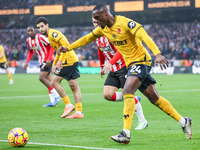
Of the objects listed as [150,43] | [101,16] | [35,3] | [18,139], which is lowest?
[18,139]

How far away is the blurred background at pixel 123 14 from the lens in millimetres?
31109

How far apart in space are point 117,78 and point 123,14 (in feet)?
106

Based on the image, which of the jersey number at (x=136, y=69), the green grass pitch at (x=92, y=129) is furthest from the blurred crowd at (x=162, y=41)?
the jersey number at (x=136, y=69)

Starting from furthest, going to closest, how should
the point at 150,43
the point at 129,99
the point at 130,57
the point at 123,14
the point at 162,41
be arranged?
the point at 123,14 < the point at 162,41 < the point at 130,57 < the point at 129,99 < the point at 150,43

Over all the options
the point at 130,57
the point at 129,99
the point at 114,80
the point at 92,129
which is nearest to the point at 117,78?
the point at 114,80

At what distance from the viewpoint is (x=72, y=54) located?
8.16m

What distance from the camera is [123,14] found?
124ft

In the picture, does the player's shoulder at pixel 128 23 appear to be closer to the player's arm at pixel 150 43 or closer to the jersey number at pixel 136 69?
the player's arm at pixel 150 43

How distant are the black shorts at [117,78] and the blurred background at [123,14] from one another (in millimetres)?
22505

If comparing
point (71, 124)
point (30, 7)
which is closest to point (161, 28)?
point (30, 7)

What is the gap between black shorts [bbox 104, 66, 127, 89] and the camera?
637 centimetres

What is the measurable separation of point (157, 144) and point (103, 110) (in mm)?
4100

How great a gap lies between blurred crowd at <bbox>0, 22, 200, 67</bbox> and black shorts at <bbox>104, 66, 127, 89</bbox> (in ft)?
82.1

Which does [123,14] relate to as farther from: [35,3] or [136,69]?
[136,69]
